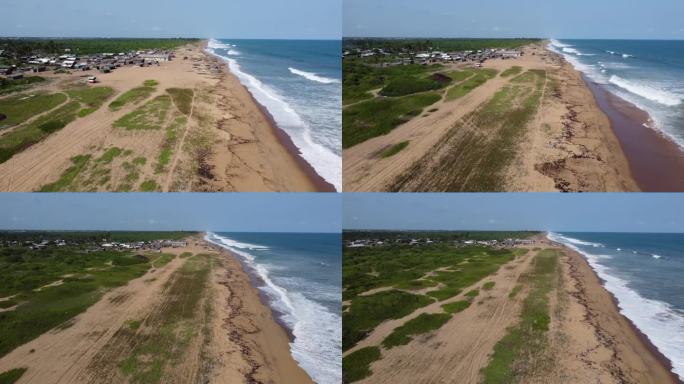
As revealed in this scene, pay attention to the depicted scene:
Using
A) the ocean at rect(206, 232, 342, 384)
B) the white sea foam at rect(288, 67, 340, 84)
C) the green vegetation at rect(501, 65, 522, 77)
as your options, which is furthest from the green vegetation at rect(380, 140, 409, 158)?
the green vegetation at rect(501, 65, 522, 77)

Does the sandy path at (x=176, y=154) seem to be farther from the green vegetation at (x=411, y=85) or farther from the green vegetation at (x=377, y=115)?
the green vegetation at (x=411, y=85)

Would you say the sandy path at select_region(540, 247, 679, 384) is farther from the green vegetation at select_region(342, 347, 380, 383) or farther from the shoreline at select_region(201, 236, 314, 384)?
the shoreline at select_region(201, 236, 314, 384)

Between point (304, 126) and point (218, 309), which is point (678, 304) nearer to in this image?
point (304, 126)

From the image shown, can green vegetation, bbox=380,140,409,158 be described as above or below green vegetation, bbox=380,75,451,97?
below

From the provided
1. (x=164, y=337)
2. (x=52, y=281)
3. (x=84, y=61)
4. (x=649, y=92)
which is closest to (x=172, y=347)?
(x=164, y=337)

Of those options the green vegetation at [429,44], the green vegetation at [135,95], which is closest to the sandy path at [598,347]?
the green vegetation at [429,44]

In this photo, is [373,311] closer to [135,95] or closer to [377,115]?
[377,115]
